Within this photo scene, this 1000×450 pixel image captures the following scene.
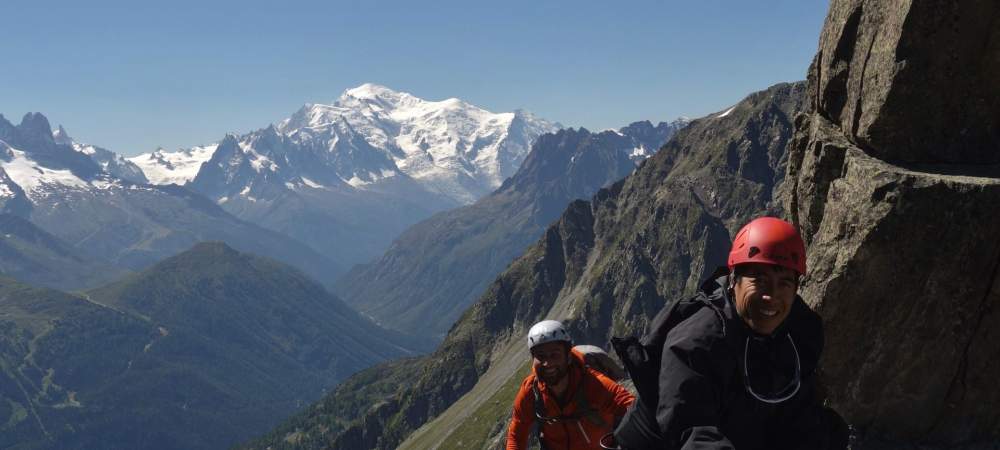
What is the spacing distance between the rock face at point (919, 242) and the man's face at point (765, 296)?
29.0 ft

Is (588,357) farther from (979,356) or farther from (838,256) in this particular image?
(979,356)

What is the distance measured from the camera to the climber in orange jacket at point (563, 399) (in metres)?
15.4

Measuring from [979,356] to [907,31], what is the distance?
7.60 m

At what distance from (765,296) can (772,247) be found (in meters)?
0.62

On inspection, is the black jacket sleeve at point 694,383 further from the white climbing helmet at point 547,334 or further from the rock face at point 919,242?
the rock face at point 919,242

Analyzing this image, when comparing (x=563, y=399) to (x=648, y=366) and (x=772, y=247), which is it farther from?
(x=772, y=247)

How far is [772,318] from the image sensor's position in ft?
30.1

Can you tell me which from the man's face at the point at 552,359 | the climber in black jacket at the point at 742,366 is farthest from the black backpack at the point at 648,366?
the man's face at the point at 552,359

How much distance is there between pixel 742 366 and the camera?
29.9 ft

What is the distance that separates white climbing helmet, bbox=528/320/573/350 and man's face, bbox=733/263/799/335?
6493 mm

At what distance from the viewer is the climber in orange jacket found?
1536 centimetres

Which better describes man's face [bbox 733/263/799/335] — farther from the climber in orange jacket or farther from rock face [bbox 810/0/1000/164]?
rock face [bbox 810/0/1000/164]

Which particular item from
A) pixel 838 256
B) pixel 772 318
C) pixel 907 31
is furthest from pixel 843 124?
pixel 772 318

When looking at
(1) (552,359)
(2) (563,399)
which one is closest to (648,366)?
(1) (552,359)
